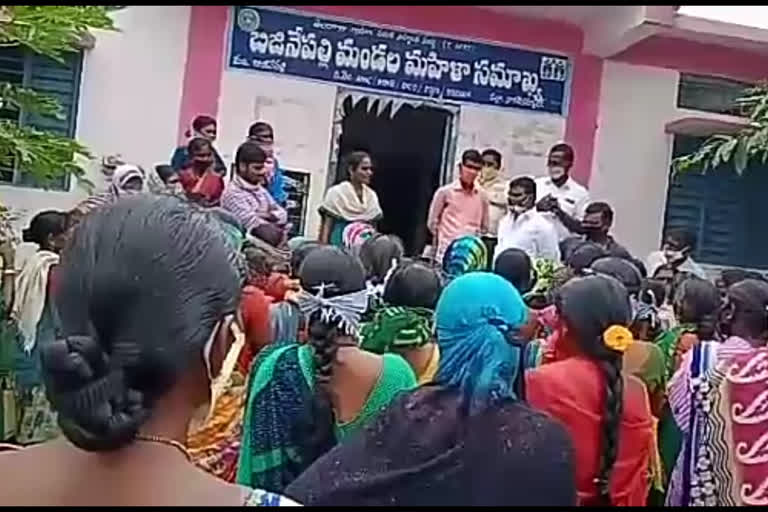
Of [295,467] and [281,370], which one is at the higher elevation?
[281,370]

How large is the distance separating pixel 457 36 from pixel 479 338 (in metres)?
7.61

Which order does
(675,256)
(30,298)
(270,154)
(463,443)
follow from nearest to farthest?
(463,443), (30,298), (270,154), (675,256)

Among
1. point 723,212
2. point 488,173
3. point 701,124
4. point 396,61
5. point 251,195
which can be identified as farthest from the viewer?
point 723,212

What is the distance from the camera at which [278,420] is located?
12.1ft

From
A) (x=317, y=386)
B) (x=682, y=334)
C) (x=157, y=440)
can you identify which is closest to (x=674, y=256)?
(x=682, y=334)

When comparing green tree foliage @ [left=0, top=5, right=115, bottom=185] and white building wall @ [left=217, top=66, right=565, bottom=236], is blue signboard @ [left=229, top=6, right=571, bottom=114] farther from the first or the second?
green tree foliage @ [left=0, top=5, right=115, bottom=185]

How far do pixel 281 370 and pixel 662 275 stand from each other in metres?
4.60

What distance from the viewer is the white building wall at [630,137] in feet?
34.9

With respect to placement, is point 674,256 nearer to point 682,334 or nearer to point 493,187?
point 493,187

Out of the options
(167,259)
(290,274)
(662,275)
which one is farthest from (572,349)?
(662,275)

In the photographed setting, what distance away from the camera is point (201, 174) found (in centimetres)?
780

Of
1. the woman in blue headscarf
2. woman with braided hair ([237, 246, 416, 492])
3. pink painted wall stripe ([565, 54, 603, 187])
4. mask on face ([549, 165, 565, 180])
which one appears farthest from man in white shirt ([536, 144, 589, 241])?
the woman in blue headscarf

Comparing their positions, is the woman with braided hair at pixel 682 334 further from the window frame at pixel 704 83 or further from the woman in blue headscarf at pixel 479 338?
the window frame at pixel 704 83

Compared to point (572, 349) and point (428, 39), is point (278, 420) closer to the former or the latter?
point (572, 349)
